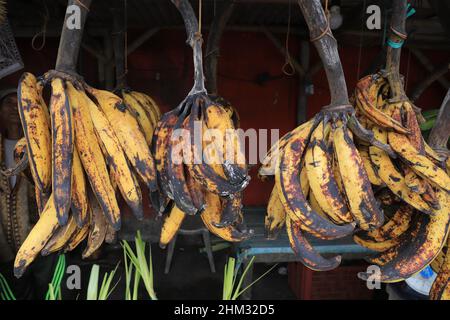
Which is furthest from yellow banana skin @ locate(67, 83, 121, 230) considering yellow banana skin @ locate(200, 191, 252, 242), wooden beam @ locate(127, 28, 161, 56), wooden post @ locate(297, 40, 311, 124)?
wooden post @ locate(297, 40, 311, 124)

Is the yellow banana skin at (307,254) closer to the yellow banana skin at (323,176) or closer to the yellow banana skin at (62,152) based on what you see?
the yellow banana skin at (323,176)

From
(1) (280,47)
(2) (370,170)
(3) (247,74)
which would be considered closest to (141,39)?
(3) (247,74)

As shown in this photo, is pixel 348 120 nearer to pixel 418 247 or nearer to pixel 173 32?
pixel 418 247

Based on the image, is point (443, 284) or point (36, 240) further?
point (443, 284)

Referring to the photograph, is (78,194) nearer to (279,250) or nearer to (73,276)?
(73,276)

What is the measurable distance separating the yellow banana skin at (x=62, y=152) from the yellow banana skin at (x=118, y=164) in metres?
0.07

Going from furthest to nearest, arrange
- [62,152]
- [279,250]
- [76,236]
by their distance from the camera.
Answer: [279,250], [76,236], [62,152]

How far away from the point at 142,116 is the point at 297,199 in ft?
1.70

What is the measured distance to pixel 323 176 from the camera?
757 mm

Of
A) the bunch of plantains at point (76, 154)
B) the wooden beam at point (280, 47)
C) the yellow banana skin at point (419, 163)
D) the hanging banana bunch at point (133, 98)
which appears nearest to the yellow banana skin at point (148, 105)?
the hanging banana bunch at point (133, 98)

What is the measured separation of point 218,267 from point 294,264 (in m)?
0.75

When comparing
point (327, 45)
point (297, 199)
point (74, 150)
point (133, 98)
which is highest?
point (327, 45)

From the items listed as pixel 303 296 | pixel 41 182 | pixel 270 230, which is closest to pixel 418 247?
pixel 270 230
